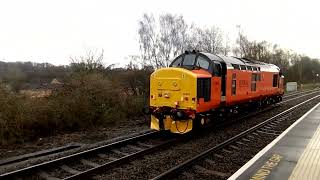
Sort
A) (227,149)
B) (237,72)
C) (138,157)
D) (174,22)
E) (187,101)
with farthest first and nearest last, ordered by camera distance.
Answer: (174,22)
(237,72)
(187,101)
(227,149)
(138,157)

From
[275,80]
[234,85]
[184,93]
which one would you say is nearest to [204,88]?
[184,93]

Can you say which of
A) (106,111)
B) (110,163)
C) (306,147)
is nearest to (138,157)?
(110,163)

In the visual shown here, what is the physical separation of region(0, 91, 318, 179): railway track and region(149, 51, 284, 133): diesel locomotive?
2.66 feet

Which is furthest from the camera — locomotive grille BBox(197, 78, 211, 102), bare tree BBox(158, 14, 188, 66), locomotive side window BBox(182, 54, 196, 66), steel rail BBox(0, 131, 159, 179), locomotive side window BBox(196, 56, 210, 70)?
bare tree BBox(158, 14, 188, 66)

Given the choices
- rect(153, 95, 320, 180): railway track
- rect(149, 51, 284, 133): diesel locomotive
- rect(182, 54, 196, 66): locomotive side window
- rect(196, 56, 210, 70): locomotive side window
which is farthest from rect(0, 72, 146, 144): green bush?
rect(153, 95, 320, 180): railway track

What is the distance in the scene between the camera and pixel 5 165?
9.51 m

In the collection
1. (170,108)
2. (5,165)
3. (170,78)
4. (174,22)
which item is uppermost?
(174,22)

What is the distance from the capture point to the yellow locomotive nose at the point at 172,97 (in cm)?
1309

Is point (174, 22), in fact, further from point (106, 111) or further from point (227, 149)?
point (227, 149)

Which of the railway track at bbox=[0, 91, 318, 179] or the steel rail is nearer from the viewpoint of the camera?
the steel rail

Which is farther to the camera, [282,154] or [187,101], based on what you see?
[187,101]

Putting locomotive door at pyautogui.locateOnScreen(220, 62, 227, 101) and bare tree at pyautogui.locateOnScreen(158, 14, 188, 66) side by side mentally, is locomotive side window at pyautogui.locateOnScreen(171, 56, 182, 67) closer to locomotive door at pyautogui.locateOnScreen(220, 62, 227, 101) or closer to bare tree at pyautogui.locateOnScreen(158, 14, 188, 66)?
locomotive door at pyautogui.locateOnScreen(220, 62, 227, 101)

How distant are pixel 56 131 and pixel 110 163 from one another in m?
6.27

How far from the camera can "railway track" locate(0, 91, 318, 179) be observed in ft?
27.9
